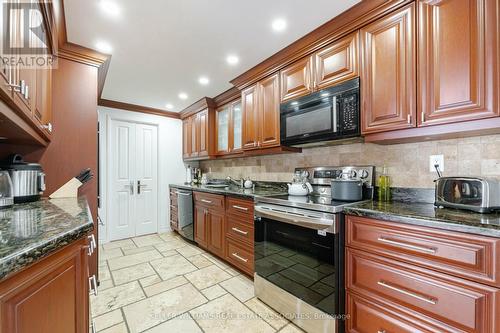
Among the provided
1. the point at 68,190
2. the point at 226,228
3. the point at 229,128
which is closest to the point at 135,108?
the point at 229,128

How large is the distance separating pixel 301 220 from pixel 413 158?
1.02 meters

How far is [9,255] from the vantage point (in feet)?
1.85

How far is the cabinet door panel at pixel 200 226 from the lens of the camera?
3119 mm

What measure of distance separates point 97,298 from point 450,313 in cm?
263

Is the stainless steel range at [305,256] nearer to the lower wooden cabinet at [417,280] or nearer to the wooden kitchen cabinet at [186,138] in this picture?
the lower wooden cabinet at [417,280]

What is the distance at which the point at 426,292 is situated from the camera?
A: 1142 millimetres

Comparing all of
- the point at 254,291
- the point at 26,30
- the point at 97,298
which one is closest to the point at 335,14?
the point at 26,30

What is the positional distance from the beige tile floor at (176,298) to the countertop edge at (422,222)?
102 centimetres

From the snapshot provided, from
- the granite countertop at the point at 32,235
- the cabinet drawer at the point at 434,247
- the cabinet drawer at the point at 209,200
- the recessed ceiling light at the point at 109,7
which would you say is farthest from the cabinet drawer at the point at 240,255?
the recessed ceiling light at the point at 109,7

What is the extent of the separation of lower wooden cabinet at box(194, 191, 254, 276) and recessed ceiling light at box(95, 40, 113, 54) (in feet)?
6.26

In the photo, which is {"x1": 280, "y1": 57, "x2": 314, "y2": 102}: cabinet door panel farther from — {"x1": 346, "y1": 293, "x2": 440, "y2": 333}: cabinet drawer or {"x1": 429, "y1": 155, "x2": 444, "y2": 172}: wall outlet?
{"x1": 346, "y1": 293, "x2": 440, "y2": 333}: cabinet drawer

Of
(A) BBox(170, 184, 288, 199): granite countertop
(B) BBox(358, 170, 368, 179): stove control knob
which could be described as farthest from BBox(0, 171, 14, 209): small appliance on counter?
(B) BBox(358, 170, 368, 179): stove control knob

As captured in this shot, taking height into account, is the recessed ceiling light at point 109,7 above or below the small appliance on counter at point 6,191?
above

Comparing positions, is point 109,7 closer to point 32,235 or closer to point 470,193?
point 32,235
